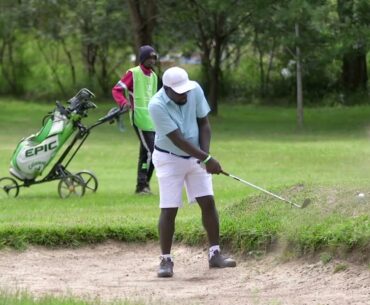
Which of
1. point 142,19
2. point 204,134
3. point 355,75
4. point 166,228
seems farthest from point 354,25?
point 166,228

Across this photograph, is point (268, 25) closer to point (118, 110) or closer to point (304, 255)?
point (118, 110)

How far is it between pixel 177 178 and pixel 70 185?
5.82 meters

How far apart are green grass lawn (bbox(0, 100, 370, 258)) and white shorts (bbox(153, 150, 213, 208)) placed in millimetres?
705

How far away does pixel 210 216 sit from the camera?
8883mm

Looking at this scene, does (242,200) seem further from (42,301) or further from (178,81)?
(42,301)

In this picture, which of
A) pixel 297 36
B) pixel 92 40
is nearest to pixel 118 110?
pixel 297 36

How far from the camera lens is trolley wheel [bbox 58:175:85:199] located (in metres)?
14.4

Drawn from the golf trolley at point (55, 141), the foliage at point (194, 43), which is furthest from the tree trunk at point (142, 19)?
the golf trolley at point (55, 141)

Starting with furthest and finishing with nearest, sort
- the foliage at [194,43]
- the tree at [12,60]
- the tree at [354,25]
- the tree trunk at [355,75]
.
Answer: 1. the tree at [12,60]
2. the tree trunk at [355,75]
3. the foliage at [194,43]
4. the tree at [354,25]

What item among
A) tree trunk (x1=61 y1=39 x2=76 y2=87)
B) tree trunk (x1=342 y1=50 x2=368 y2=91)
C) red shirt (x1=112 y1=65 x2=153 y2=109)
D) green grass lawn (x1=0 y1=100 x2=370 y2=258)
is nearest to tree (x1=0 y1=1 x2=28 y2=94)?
tree trunk (x1=61 y1=39 x2=76 y2=87)

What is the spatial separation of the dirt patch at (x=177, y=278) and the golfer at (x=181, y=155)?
13.0 inches

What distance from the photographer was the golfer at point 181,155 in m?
8.56

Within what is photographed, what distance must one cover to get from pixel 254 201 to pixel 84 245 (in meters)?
1.68

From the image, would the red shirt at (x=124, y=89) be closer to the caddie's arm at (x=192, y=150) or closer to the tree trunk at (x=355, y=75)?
the caddie's arm at (x=192, y=150)
